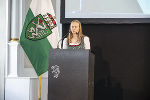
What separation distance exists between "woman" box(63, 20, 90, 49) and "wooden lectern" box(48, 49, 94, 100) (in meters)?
0.42

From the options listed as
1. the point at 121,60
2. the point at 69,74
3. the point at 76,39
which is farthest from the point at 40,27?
the point at 69,74

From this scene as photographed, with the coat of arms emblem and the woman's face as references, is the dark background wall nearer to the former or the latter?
the coat of arms emblem

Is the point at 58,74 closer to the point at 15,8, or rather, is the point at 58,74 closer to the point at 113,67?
the point at 113,67

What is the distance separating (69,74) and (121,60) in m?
1.73

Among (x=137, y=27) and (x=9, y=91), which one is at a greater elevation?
(x=137, y=27)

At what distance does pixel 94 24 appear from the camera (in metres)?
4.34

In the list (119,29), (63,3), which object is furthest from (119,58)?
(63,3)

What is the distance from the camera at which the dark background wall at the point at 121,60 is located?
427cm

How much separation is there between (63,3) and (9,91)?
176cm

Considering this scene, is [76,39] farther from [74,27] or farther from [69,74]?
[69,74]

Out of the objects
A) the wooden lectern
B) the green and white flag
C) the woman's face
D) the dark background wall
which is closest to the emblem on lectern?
the wooden lectern

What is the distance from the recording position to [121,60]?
432 cm

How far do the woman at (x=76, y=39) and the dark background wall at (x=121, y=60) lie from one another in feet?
3.44

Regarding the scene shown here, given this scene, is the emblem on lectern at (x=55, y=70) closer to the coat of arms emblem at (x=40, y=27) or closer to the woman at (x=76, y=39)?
the woman at (x=76, y=39)
